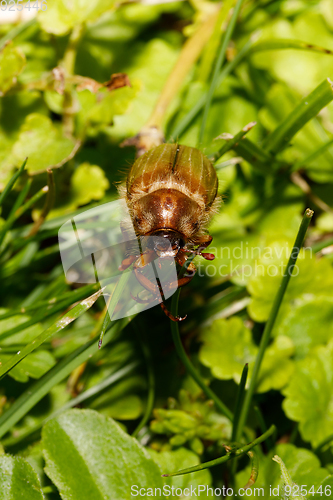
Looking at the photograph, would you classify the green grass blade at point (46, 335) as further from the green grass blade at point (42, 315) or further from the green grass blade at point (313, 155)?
the green grass blade at point (313, 155)

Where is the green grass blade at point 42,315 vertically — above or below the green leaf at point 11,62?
below

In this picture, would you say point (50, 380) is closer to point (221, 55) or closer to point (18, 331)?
point (18, 331)

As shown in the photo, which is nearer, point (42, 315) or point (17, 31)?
point (42, 315)

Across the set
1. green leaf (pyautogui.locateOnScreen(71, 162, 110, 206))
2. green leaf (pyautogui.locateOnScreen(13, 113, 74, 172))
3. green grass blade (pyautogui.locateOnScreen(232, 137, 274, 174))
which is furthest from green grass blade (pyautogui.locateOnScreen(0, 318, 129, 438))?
green grass blade (pyautogui.locateOnScreen(232, 137, 274, 174))

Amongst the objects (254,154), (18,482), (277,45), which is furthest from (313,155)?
(18,482)

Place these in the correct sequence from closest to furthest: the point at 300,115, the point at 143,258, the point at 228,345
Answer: the point at 143,258 → the point at 300,115 → the point at 228,345

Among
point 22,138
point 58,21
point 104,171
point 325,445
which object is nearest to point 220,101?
point 104,171

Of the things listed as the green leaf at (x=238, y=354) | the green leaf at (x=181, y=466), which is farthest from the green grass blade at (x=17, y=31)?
the green leaf at (x=181, y=466)

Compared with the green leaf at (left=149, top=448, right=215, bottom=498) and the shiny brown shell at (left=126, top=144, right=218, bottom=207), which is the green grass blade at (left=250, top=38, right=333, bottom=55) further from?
the green leaf at (left=149, top=448, right=215, bottom=498)
